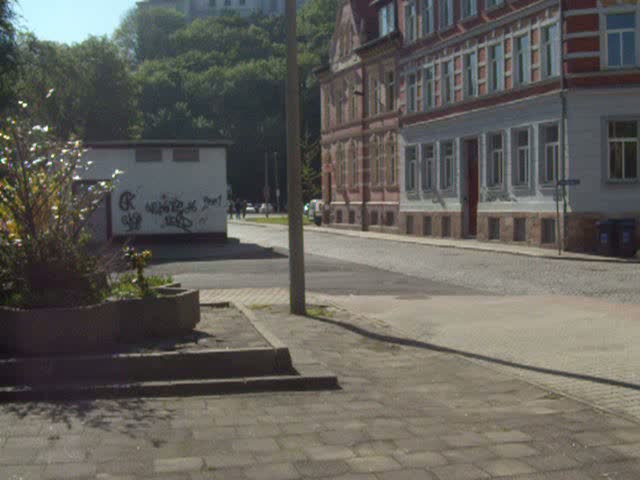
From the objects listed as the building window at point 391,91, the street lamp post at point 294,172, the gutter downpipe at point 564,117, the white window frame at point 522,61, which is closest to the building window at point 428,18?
the building window at point 391,91

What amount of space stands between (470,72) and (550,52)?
23.0ft

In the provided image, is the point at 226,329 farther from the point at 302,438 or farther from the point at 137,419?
the point at 302,438

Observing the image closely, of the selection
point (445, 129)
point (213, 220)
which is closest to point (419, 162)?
point (445, 129)

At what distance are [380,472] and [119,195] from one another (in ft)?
106

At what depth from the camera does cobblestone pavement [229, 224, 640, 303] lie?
1847 cm

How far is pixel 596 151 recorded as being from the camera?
98.3ft

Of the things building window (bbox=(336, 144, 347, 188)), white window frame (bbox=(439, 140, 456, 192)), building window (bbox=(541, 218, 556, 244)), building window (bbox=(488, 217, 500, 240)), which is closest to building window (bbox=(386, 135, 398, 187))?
white window frame (bbox=(439, 140, 456, 192))

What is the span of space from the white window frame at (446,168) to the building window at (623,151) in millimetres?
10734

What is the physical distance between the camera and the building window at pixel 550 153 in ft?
103

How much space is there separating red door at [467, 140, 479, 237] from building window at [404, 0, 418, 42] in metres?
7.65

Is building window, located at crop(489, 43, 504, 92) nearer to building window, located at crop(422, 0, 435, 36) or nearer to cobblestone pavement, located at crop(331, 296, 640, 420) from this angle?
building window, located at crop(422, 0, 435, 36)

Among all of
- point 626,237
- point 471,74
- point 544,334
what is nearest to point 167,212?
point 471,74

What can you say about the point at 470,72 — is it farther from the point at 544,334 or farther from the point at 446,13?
the point at 544,334

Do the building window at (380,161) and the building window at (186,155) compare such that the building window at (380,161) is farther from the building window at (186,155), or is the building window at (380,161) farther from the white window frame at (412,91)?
the building window at (186,155)
